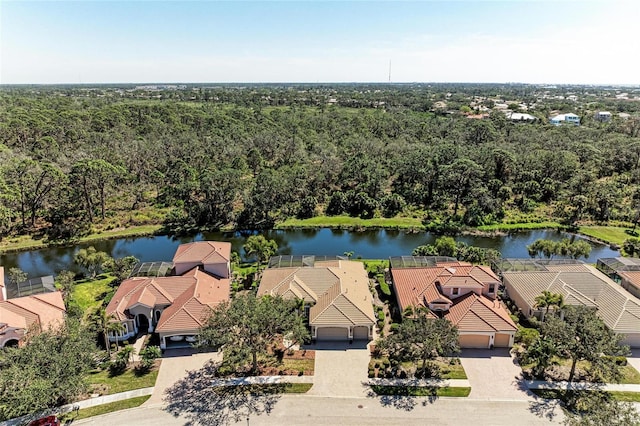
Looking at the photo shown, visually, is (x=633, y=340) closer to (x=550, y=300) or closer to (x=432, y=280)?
(x=550, y=300)

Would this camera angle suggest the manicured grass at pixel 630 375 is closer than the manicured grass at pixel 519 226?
Yes

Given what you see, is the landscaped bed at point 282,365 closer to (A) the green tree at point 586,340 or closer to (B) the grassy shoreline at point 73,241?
(A) the green tree at point 586,340

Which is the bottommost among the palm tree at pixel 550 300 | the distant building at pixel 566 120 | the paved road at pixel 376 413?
the paved road at pixel 376 413

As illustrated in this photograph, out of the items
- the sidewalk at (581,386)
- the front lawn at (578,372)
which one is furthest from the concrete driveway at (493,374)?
the front lawn at (578,372)

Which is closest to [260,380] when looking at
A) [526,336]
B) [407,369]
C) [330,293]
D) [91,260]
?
[330,293]

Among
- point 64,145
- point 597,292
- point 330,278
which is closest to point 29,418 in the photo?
point 330,278

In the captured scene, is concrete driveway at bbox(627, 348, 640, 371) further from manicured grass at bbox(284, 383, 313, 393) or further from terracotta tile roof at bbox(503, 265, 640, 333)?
manicured grass at bbox(284, 383, 313, 393)

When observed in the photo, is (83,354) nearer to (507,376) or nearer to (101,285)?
(101,285)
